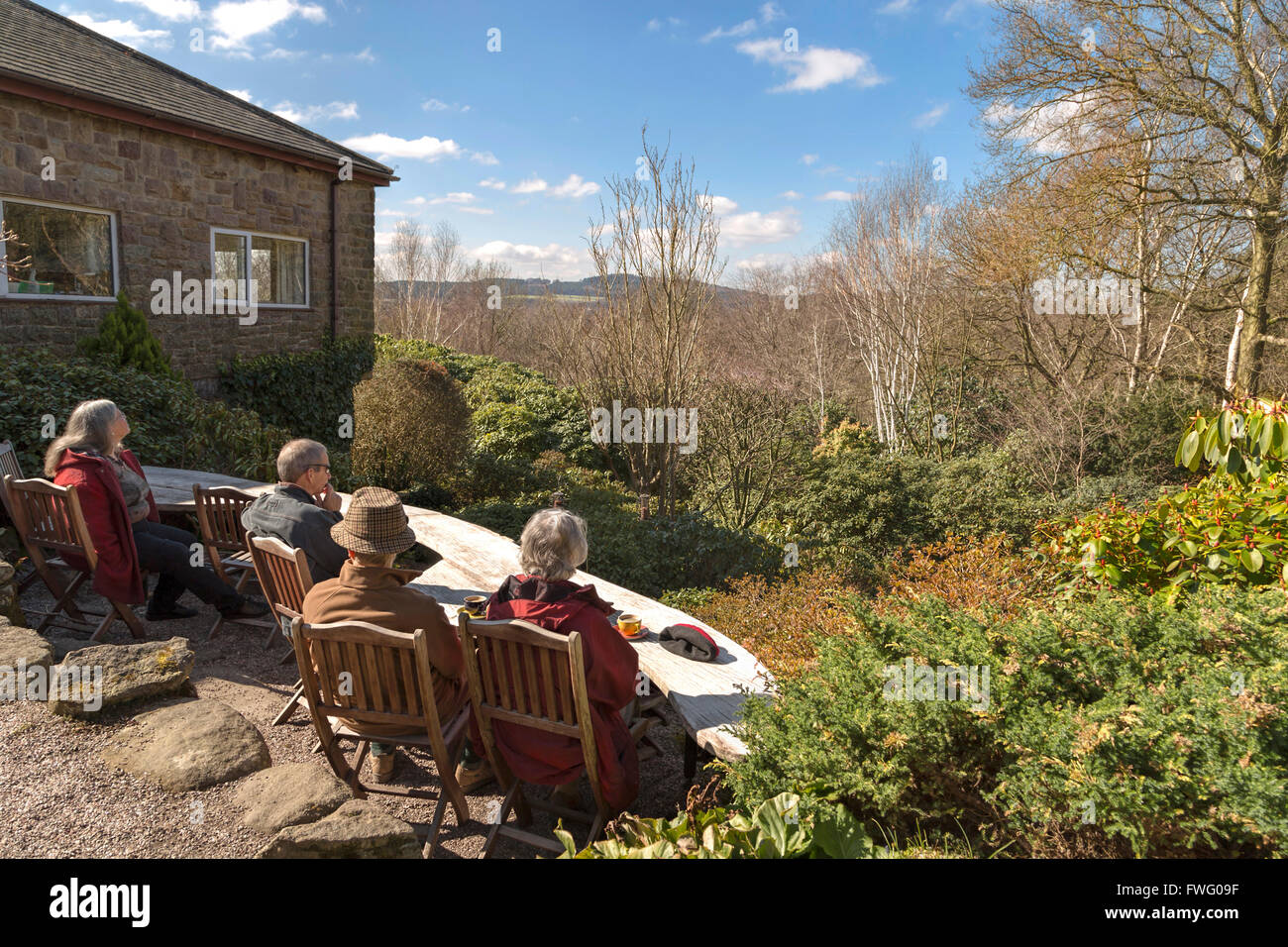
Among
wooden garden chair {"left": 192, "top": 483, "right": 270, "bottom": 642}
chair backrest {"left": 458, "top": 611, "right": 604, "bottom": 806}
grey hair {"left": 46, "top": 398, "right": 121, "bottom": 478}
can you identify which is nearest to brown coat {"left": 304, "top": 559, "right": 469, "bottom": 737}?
chair backrest {"left": 458, "top": 611, "right": 604, "bottom": 806}

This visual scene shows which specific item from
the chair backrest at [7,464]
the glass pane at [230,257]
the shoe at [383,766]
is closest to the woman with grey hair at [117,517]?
the chair backrest at [7,464]

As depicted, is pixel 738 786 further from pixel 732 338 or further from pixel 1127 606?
pixel 732 338

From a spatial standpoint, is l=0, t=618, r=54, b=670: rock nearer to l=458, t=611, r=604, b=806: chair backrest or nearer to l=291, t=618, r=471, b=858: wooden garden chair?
l=291, t=618, r=471, b=858: wooden garden chair

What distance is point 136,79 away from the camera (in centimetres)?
1061

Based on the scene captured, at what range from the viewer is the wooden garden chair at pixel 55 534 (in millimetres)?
4516

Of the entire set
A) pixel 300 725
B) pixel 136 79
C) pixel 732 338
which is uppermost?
pixel 136 79

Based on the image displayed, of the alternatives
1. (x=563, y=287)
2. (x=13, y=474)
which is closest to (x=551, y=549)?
(x=13, y=474)

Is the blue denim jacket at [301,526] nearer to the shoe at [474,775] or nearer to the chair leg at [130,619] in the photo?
the chair leg at [130,619]

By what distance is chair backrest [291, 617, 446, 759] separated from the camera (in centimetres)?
291

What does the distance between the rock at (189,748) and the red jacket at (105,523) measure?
5.13 feet

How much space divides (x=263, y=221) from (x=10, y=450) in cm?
712

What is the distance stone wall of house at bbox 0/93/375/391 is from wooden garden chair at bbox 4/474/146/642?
16.6 feet
